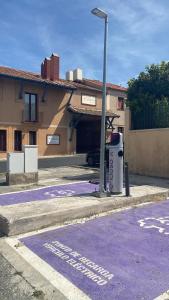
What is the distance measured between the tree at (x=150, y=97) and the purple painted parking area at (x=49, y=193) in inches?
195

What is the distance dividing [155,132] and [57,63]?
2004 centimetres

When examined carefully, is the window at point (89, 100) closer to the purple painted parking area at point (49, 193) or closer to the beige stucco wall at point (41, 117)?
the beige stucco wall at point (41, 117)

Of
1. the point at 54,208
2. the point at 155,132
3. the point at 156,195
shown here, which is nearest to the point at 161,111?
the point at 155,132

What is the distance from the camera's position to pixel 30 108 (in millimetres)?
28906

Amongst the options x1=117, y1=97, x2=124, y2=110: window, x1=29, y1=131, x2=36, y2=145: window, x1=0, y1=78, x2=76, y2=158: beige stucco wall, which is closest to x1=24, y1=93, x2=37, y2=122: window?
x1=0, y1=78, x2=76, y2=158: beige stucco wall

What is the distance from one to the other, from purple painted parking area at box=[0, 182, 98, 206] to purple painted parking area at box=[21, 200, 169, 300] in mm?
2907

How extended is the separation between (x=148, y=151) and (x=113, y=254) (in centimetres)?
1003

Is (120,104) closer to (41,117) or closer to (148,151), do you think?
(41,117)

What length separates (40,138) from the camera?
96.0 feet

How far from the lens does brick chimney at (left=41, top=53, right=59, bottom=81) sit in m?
31.0

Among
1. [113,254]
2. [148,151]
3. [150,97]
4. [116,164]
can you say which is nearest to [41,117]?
[150,97]

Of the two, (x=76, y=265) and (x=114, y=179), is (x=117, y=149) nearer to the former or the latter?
(x=114, y=179)

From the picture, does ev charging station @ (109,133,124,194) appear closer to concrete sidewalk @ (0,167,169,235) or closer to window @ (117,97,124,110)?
concrete sidewalk @ (0,167,169,235)

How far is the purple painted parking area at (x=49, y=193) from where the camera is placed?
31.5ft
